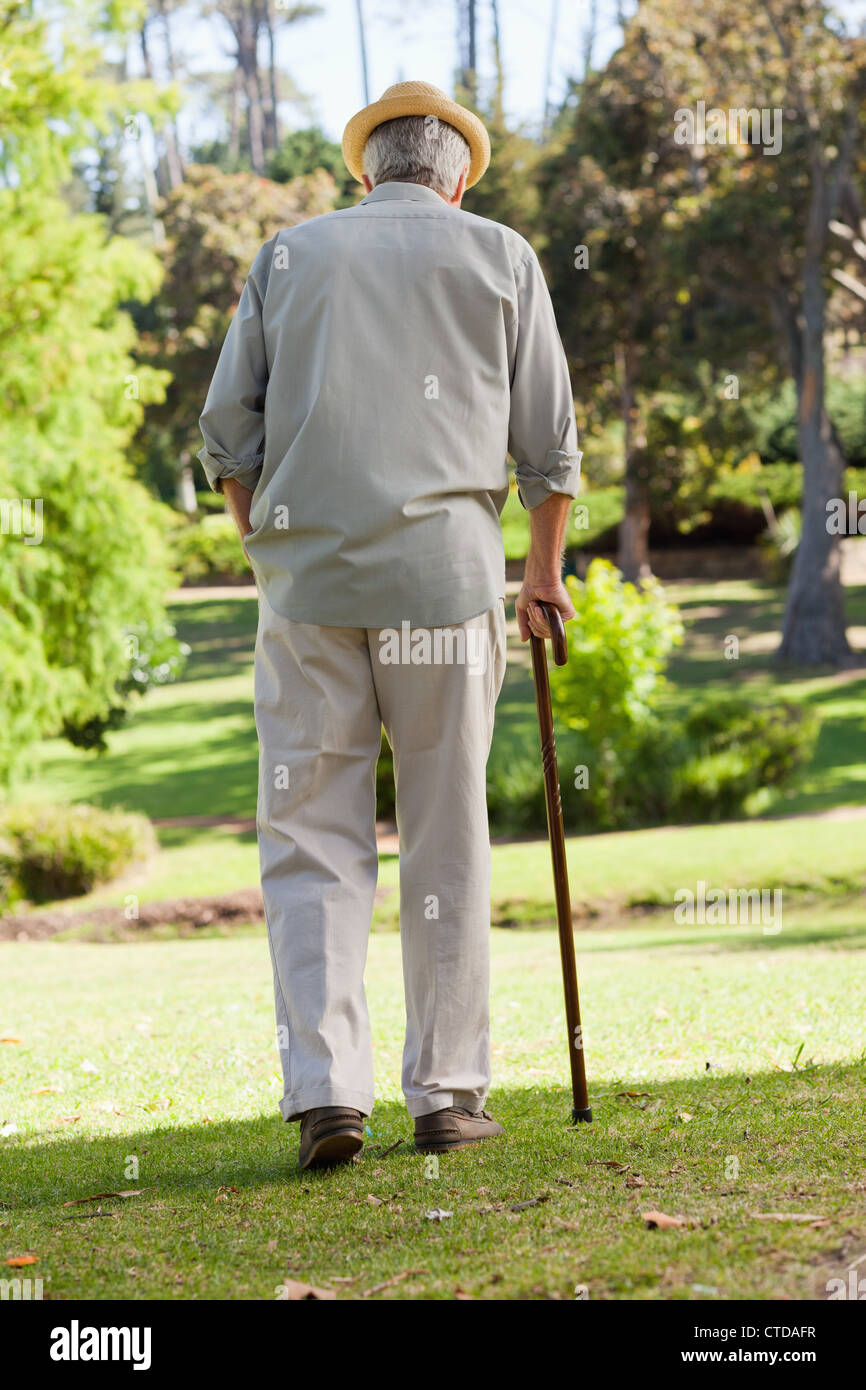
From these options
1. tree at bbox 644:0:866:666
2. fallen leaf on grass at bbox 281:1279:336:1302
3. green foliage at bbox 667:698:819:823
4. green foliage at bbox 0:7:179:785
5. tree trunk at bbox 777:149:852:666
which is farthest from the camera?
tree trunk at bbox 777:149:852:666

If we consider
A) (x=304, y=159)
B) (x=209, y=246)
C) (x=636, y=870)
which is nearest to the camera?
(x=636, y=870)

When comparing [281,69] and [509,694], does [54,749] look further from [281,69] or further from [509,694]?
[281,69]

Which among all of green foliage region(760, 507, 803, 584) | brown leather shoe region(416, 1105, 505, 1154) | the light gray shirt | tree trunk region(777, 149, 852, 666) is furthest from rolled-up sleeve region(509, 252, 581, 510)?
green foliage region(760, 507, 803, 584)

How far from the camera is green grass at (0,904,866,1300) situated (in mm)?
2006

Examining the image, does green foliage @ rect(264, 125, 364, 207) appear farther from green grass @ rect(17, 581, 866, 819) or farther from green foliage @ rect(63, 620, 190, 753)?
green foliage @ rect(63, 620, 190, 753)

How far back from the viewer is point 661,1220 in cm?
212

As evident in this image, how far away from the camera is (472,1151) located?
2.70 m

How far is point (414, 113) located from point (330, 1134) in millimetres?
2113

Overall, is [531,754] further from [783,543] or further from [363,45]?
[363,45]

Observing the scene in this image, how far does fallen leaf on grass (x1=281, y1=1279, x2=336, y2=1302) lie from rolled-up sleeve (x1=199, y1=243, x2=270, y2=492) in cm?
158

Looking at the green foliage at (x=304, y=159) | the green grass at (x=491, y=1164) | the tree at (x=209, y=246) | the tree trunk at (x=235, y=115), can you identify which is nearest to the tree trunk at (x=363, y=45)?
the green foliage at (x=304, y=159)

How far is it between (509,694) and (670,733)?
8436mm

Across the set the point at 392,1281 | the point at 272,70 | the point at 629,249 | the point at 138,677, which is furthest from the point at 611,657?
the point at 272,70
